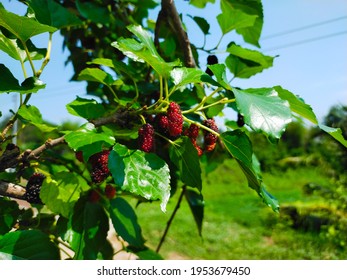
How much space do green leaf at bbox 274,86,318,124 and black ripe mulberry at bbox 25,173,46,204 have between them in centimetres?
37

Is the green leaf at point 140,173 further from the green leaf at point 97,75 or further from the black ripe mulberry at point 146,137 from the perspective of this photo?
the green leaf at point 97,75

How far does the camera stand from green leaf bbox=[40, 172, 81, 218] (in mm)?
600

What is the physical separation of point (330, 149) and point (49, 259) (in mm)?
4041

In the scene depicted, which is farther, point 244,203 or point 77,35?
point 244,203

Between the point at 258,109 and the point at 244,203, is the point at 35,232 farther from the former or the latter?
the point at 244,203

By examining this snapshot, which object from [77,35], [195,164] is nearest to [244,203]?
[77,35]

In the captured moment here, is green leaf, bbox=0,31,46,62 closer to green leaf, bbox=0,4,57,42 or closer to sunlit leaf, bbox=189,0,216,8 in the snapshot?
green leaf, bbox=0,4,57,42

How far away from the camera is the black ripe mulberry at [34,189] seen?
588mm

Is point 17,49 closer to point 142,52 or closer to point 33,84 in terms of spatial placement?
point 33,84

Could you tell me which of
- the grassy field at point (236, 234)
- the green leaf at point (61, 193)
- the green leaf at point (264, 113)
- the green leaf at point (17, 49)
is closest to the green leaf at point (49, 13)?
the green leaf at point (17, 49)

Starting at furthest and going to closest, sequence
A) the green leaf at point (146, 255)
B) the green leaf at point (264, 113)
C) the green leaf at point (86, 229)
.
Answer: the green leaf at point (146, 255), the green leaf at point (86, 229), the green leaf at point (264, 113)

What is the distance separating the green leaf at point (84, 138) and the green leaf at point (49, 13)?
0.81 ft

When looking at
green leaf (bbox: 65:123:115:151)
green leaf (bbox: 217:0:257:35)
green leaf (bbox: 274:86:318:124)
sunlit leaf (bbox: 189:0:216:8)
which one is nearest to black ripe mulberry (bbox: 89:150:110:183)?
green leaf (bbox: 65:123:115:151)

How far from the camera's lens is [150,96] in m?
0.82
